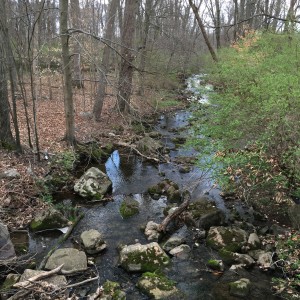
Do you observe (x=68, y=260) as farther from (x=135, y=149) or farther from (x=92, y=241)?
(x=135, y=149)

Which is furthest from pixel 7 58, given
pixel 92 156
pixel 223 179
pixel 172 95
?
pixel 172 95

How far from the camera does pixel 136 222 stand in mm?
8477

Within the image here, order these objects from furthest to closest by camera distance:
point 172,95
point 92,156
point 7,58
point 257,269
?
point 172,95, point 92,156, point 7,58, point 257,269

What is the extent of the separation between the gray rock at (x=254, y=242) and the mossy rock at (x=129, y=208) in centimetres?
315

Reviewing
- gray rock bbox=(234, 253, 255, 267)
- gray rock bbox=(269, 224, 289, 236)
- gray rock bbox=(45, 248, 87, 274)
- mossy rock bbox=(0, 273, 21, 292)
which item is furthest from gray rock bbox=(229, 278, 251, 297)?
mossy rock bbox=(0, 273, 21, 292)

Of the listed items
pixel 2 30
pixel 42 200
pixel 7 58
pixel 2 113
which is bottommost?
pixel 42 200

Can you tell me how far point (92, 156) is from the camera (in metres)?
12.0

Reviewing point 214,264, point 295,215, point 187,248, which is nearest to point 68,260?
point 187,248

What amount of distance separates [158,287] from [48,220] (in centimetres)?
337

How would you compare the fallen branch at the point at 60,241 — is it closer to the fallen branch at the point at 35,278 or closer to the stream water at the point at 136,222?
the stream water at the point at 136,222

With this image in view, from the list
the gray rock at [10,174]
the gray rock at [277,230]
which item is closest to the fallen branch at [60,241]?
the gray rock at [10,174]

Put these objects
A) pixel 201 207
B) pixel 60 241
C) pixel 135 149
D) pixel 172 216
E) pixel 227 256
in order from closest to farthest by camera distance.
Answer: pixel 227 256, pixel 60 241, pixel 172 216, pixel 201 207, pixel 135 149

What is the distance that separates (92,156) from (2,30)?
5120mm

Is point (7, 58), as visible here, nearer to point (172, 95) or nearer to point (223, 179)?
point (223, 179)
